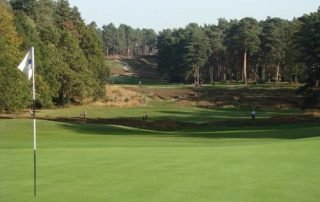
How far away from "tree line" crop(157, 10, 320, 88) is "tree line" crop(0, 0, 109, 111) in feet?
137

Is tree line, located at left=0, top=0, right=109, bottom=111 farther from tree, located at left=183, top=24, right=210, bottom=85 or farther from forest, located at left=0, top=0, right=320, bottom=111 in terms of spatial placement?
tree, located at left=183, top=24, right=210, bottom=85

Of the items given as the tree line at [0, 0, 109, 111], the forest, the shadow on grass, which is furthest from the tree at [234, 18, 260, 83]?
the shadow on grass

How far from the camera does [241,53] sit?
140625mm

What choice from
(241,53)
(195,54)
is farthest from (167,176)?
(241,53)

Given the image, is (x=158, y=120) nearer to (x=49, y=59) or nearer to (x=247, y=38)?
(x=49, y=59)

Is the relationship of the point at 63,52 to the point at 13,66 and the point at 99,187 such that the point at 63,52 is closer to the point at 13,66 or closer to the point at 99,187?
the point at 13,66

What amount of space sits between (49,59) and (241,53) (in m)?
81.3

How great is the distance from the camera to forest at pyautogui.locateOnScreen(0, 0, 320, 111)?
5894cm

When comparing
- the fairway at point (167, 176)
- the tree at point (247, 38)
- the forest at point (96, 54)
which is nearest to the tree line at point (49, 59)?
the forest at point (96, 54)

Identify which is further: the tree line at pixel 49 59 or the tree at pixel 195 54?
the tree at pixel 195 54

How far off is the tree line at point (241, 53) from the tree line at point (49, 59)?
41.9m

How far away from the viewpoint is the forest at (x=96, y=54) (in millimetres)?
58938

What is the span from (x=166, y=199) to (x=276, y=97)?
80896mm

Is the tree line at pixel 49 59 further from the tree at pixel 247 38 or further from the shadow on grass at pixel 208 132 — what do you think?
the tree at pixel 247 38
